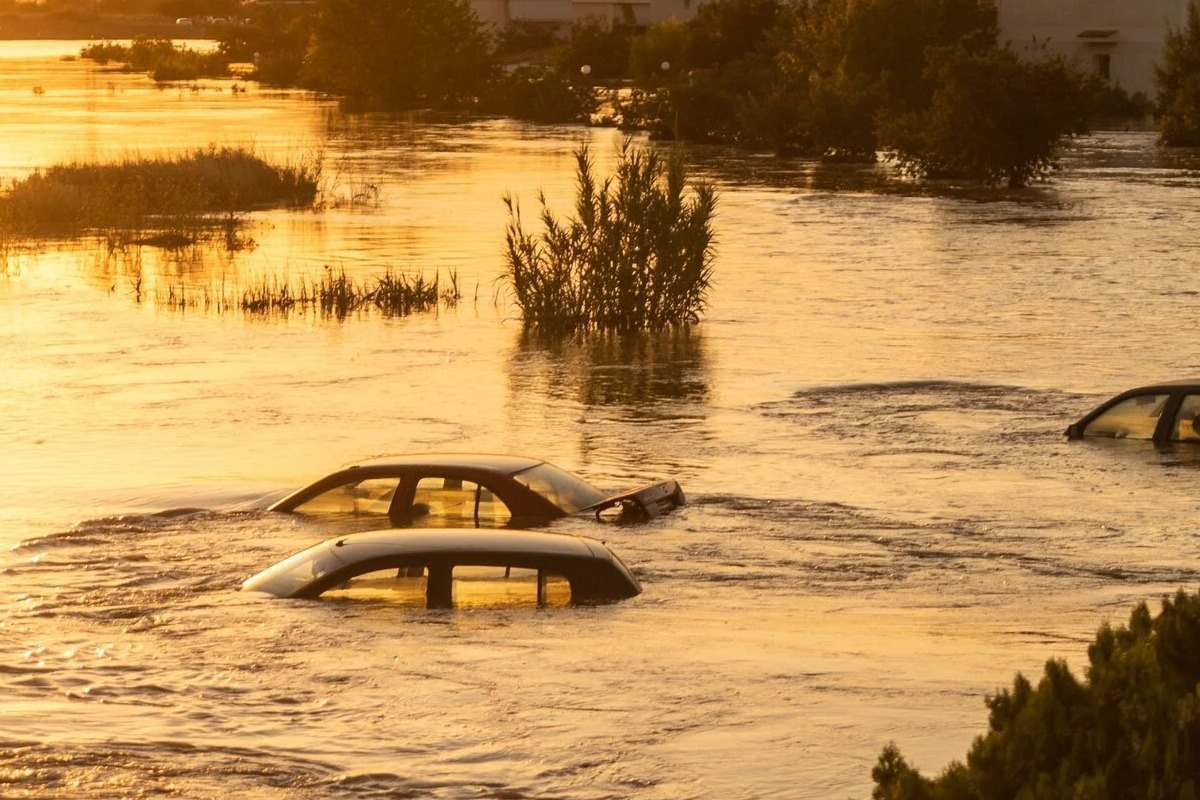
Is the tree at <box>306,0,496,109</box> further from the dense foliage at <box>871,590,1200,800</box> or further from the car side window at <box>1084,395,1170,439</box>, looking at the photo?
the dense foliage at <box>871,590,1200,800</box>

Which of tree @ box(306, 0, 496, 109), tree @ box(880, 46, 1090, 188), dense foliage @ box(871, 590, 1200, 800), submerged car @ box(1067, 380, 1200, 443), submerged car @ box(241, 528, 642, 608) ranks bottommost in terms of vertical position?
submerged car @ box(1067, 380, 1200, 443)

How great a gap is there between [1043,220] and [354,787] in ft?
160

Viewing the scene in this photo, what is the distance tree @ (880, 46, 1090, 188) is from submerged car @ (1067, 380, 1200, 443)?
4297 centimetres

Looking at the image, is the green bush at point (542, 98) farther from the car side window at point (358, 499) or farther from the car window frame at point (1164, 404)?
the car side window at point (358, 499)

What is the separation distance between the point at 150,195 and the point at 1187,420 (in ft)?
126

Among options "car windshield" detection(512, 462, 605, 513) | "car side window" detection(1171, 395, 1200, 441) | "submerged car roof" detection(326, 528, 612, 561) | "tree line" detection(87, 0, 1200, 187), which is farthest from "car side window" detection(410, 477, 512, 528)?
"tree line" detection(87, 0, 1200, 187)

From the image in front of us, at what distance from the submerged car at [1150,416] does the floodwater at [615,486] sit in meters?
0.43

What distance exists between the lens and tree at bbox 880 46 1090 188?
226 ft

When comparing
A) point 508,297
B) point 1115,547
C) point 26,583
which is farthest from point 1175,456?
point 508,297

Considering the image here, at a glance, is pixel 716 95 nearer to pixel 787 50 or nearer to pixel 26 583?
pixel 787 50

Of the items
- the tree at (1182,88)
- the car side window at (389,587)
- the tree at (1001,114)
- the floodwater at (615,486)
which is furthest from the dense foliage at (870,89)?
the car side window at (389,587)

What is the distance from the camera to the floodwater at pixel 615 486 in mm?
14727

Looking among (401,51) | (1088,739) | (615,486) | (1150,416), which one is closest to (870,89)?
(401,51)

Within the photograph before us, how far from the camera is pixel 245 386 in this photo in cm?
3341
